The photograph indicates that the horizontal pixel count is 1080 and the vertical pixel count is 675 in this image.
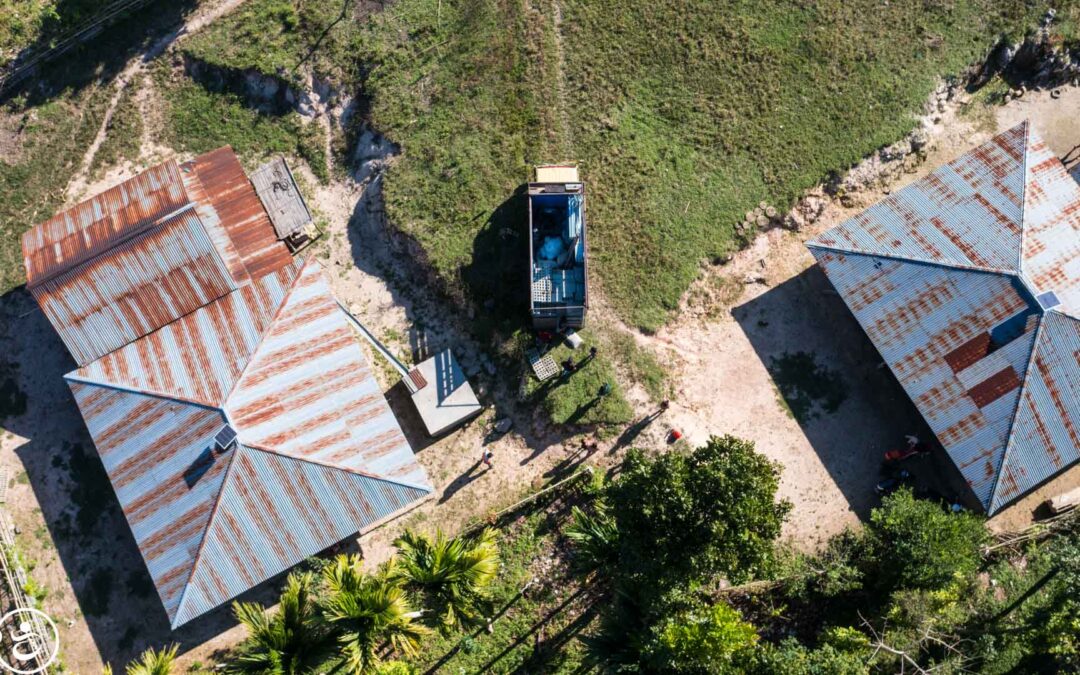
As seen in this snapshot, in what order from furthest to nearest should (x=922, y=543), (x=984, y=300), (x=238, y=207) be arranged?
(x=238, y=207), (x=984, y=300), (x=922, y=543)

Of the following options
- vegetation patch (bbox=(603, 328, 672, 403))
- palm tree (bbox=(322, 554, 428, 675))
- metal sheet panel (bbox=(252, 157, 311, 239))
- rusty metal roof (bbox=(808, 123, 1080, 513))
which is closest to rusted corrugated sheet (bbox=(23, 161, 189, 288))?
metal sheet panel (bbox=(252, 157, 311, 239))

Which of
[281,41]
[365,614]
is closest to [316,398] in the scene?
[365,614]

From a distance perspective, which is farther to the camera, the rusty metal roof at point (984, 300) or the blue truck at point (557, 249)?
the blue truck at point (557, 249)

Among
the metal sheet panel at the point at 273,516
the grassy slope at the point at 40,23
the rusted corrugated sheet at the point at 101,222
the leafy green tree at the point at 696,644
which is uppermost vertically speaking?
the grassy slope at the point at 40,23

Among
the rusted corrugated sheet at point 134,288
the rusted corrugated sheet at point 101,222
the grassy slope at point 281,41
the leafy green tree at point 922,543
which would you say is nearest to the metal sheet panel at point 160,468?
the rusted corrugated sheet at point 134,288

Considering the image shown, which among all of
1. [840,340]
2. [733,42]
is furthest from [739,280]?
[733,42]

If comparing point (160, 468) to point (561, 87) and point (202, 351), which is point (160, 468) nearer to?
point (202, 351)

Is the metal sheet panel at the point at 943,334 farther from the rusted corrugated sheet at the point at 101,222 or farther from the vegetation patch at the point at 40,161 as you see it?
the vegetation patch at the point at 40,161
